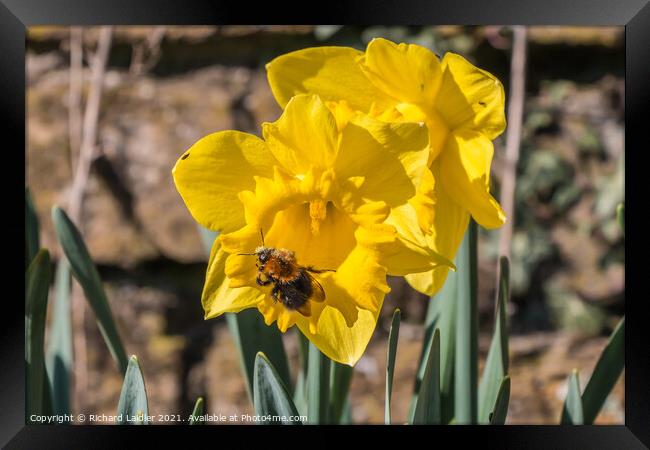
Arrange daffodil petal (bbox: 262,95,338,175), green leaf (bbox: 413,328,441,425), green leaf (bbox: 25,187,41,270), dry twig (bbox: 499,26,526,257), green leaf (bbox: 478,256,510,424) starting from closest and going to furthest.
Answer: daffodil petal (bbox: 262,95,338,175)
green leaf (bbox: 413,328,441,425)
green leaf (bbox: 478,256,510,424)
green leaf (bbox: 25,187,41,270)
dry twig (bbox: 499,26,526,257)

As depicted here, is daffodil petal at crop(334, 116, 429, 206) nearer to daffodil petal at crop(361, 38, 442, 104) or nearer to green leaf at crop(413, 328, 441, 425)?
daffodil petal at crop(361, 38, 442, 104)

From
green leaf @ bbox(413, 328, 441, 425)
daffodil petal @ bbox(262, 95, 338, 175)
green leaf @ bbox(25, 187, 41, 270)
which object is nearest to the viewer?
daffodil petal @ bbox(262, 95, 338, 175)

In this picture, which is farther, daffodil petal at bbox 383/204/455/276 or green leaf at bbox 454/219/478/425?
green leaf at bbox 454/219/478/425

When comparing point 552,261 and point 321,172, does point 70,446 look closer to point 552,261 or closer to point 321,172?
point 321,172

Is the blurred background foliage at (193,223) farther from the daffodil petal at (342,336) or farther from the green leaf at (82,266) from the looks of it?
the daffodil petal at (342,336)

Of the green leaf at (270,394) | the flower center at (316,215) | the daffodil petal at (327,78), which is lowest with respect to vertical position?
the green leaf at (270,394)

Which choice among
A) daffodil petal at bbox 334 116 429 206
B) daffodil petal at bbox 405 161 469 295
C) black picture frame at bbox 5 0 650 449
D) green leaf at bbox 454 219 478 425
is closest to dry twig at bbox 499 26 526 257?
black picture frame at bbox 5 0 650 449

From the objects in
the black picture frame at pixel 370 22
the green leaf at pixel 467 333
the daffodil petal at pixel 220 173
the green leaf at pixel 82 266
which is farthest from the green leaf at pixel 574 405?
the green leaf at pixel 82 266
